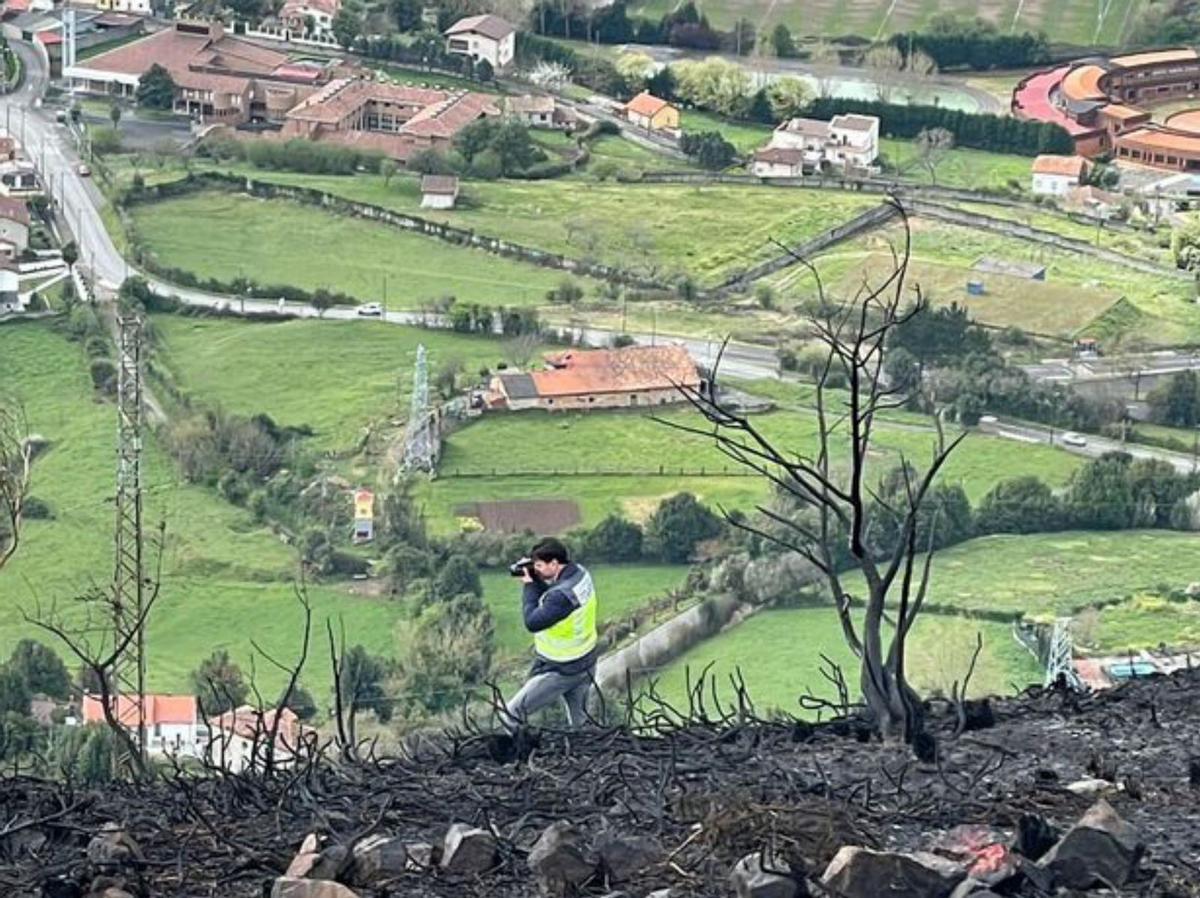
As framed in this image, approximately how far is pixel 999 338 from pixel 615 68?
12734 millimetres

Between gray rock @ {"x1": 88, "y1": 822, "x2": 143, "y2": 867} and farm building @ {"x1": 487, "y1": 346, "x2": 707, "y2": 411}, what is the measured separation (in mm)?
20813

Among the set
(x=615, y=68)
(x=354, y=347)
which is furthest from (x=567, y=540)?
(x=615, y=68)

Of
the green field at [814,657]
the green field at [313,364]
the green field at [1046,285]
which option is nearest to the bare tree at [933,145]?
the green field at [1046,285]

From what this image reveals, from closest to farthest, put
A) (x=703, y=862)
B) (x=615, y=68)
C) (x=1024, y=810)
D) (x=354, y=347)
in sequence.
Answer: (x=703, y=862) → (x=1024, y=810) → (x=354, y=347) → (x=615, y=68)

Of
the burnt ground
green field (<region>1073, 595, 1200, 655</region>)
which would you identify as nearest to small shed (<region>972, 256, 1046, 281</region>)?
green field (<region>1073, 595, 1200, 655</region>)

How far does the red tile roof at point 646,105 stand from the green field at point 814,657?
19036 mm

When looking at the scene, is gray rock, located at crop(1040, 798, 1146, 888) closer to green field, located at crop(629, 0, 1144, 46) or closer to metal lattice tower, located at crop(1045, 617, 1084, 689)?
metal lattice tower, located at crop(1045, 617, 1084, 689)

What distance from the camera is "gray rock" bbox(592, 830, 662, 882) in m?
6.00

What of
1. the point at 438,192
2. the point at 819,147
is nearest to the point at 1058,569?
the point at 438,192

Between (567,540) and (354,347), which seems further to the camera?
(354,347)

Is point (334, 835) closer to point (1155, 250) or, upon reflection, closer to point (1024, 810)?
point (1024, 810)

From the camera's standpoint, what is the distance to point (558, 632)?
331 inches

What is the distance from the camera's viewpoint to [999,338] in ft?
101

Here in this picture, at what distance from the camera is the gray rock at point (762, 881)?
5.66m
